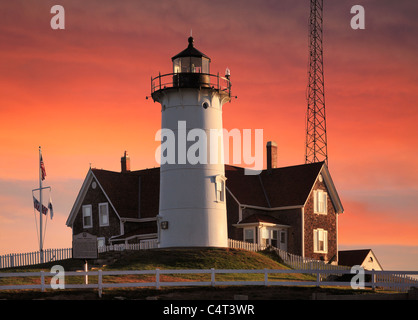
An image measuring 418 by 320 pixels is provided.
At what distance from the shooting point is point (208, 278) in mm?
43000

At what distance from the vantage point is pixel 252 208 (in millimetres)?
57469

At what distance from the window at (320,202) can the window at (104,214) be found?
14.6 meters

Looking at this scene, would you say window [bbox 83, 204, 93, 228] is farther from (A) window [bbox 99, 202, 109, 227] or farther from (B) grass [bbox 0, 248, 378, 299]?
(B) grass [bbox 0, 248, 378, 299]

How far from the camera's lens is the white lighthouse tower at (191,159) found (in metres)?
49.0

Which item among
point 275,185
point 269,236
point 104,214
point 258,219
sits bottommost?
point 269,236

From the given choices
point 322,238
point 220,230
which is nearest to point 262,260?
point 220,230

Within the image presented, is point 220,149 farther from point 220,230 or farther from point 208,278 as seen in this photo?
point 208,278

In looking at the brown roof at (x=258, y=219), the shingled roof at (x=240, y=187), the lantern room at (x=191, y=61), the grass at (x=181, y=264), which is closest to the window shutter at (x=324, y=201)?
the shingled roof at (x=240, y=187)

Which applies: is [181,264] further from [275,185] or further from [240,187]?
[275,185]

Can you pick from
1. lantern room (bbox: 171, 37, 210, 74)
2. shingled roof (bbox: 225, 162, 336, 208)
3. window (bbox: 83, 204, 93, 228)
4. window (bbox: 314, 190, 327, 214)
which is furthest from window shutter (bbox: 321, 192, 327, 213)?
window (bbox: 83, 204, 93, 228)

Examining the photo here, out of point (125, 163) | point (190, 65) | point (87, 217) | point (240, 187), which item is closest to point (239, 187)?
point (240, 187)

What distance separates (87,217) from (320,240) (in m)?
16.7
